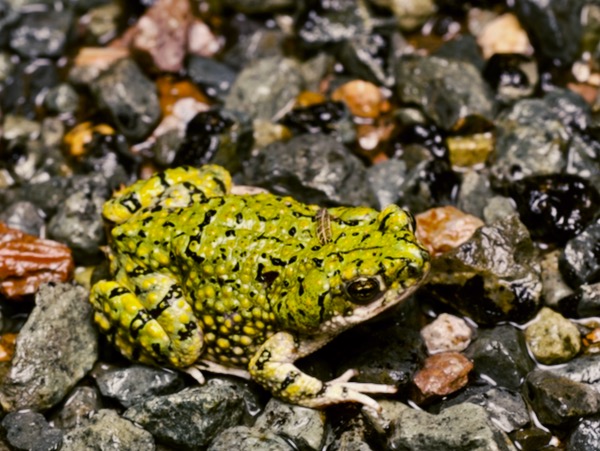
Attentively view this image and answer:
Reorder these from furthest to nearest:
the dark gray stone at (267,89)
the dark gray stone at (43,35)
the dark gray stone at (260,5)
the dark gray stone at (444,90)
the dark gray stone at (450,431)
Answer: the dark gray stone at (260,5), the dark gray stone at (43,35), the dark gray stone at (267,89), the dark gray stone at (444,90), the dark gray stone at (450,431)

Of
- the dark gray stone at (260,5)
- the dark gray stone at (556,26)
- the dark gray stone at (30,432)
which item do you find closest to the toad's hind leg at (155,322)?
the dark gray stone at (30,432)

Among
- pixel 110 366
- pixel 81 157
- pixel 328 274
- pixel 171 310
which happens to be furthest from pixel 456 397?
pixel 81 157

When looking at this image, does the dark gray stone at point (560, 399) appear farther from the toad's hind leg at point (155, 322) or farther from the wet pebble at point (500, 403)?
the toad's hind leg at point (155, 322)

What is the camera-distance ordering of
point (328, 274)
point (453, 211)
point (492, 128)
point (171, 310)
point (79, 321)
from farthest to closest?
point (492, 128), point (453, 211), point (79, 321), point (171, 310), point (328, 274)

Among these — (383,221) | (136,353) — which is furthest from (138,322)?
(383,221)

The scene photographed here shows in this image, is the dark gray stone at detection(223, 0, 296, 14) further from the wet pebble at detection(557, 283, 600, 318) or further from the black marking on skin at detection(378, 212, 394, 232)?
the wet pebble at detection(557, 283, 600, 318)

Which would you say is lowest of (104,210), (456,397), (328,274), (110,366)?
(110,366)

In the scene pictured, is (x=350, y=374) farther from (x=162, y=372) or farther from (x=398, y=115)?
(x=398, y=115)
